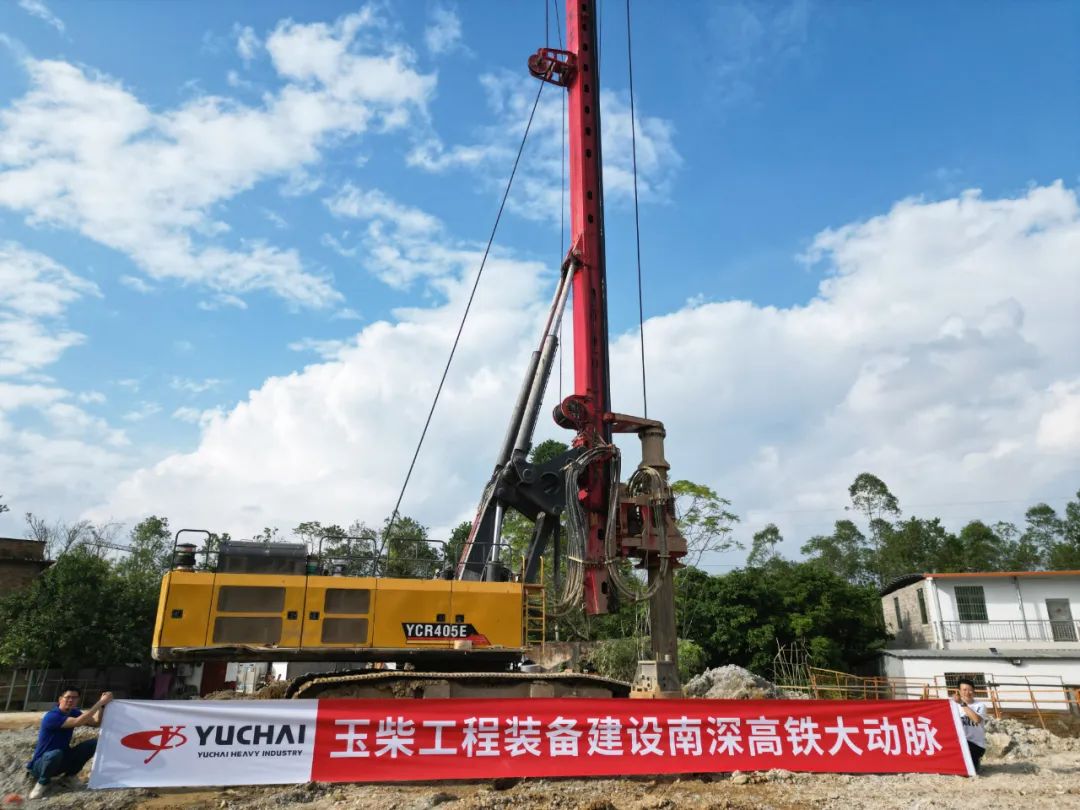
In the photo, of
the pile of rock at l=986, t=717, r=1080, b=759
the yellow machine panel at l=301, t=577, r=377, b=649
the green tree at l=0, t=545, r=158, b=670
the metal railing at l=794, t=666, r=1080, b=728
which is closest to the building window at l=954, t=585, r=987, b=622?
the metal railing at l=794, t=666, r=1080, b=728

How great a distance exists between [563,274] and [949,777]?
11.1m

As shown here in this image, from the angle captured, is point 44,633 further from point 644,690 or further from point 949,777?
point 949,777

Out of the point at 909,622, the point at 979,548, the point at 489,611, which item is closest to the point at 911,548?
the point at 979,548

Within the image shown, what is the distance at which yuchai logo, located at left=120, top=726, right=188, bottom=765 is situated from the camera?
304 inches

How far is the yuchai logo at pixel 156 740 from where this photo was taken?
771 centimetres

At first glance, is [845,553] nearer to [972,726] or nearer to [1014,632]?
[1014,632]

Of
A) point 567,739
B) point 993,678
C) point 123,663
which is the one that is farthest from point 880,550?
point 567,739

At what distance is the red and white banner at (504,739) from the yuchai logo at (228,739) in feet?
0.04

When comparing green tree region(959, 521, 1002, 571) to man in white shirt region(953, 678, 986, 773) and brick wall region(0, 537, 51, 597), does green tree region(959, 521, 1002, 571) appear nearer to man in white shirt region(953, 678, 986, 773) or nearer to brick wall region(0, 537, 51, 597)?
man in white shirt region(953, 678, 986, 773)

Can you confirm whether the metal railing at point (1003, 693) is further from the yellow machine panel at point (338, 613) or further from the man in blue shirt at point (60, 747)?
the man in blue shirt at point (60, 747)

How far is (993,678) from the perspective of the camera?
2780 cm

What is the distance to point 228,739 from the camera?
7941mm

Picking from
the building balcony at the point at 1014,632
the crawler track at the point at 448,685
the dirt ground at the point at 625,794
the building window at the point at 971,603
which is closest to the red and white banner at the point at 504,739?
the dirt ground at the point at 625,794

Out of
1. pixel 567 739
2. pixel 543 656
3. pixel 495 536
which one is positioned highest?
pixel 495 536
